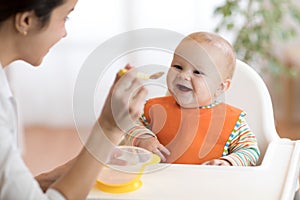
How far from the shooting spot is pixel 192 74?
61.6 inches

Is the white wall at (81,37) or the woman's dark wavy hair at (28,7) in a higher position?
the woman's dark wavy hair at (28,7)

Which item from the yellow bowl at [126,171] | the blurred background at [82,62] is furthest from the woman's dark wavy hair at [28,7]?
the blurred background at [82,62]

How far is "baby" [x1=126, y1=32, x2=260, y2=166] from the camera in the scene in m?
1.56

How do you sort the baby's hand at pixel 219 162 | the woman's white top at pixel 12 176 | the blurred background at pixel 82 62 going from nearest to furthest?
1. the woman's white top at pixel 12 176
2. the baby's hand at pixel 219 162
3. the blurred background at pixel 82 62

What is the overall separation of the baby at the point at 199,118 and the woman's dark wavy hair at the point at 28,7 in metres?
0.37

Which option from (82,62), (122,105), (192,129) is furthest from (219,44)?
(82,62)

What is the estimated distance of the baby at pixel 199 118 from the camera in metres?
1.56

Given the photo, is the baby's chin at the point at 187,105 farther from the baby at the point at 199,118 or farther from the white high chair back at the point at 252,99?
the white high chair back at the point at 252,99

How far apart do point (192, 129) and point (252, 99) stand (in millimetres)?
298

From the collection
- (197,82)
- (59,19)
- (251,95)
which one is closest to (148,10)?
(251,95)

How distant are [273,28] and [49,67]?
1518mm

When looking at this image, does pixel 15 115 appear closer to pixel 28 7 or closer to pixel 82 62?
pixel 28 7

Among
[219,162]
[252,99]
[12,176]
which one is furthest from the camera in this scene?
[252,99]

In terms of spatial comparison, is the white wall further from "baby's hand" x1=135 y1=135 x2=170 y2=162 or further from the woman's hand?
the woman's hand
